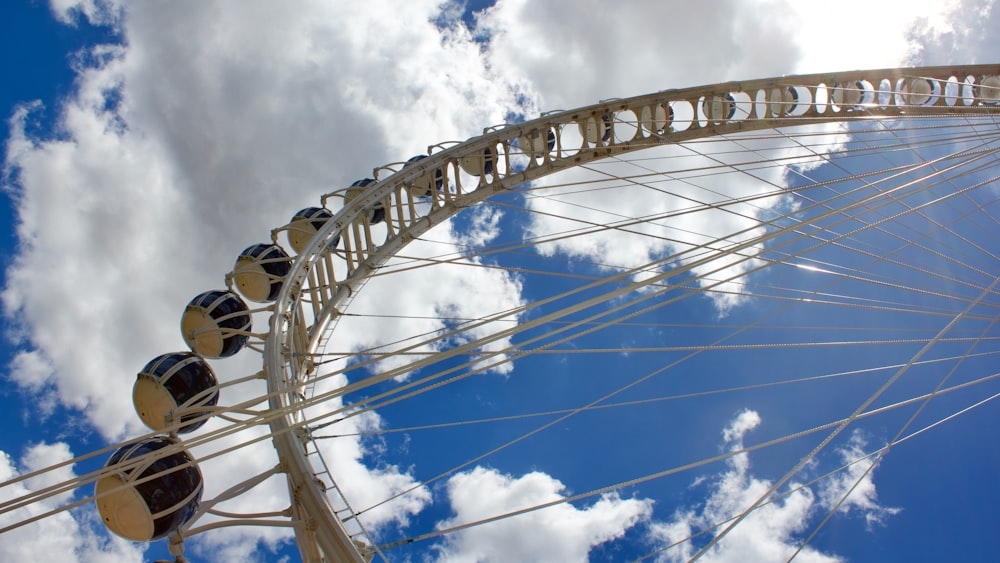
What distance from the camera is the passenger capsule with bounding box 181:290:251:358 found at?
34.6 ft

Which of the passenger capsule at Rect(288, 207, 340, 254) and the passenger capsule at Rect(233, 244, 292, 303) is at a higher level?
the passenger capsule at Rect(288, 207, 340, 254)

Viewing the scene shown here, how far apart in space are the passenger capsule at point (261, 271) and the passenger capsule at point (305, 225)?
138 cm

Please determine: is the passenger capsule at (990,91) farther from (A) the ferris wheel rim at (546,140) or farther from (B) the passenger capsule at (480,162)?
(B) the passenger capsule at (480,162)

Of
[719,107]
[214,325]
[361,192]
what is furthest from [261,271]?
[719,107]

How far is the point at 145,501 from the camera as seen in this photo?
652cm

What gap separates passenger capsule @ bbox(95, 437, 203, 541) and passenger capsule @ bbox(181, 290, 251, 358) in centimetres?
383

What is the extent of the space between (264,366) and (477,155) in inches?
287

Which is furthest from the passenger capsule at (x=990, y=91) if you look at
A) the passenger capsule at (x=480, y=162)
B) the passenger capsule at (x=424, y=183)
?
the passenger capsule at (x=424, y=183)

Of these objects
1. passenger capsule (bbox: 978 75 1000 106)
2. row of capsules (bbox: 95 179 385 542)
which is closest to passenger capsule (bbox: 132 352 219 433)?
row of capsules (bbox: 95 179 385 542)

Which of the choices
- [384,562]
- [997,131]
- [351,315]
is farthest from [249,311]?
[997,131]

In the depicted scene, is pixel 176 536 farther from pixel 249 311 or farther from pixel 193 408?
pixel 249 311

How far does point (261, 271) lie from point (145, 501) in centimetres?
649

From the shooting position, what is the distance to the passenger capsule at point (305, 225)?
47.6 feet

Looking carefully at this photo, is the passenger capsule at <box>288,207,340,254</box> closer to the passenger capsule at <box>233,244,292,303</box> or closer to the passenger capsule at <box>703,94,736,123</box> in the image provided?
the passenger capsule at <box>233,244,292,303</box>
